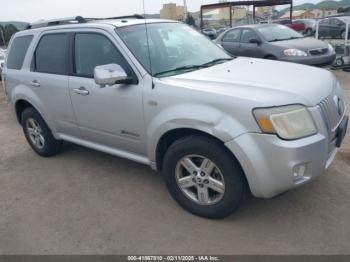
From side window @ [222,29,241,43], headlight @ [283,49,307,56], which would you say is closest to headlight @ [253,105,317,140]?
headlight @ [283,49,307,56]

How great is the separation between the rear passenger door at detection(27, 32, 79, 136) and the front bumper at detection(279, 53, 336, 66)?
20.8ft

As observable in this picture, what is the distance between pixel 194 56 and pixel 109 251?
2.13 metres

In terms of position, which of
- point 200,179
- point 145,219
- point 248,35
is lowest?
point 145,219

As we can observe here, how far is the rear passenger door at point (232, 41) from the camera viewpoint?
34.6 ft

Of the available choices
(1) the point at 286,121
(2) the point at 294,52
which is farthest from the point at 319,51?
(1) the point at 286,121

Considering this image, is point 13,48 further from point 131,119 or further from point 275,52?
point 275,52

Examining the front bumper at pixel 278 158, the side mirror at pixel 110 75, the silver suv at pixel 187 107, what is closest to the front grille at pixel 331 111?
the silver suv at pixel 187 107

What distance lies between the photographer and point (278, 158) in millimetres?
2701

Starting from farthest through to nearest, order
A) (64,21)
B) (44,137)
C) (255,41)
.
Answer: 1. (255,41)
2. (44,137)
3. (64,21)

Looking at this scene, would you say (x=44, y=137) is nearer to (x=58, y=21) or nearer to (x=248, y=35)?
(x=58, y=21)

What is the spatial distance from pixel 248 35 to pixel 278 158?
8.20m

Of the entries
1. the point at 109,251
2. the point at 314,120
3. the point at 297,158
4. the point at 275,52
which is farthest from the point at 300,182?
the point at 275,52

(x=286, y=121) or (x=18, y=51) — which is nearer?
(x=286, y=121)

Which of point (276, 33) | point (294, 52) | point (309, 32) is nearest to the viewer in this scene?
point (294, 52)
